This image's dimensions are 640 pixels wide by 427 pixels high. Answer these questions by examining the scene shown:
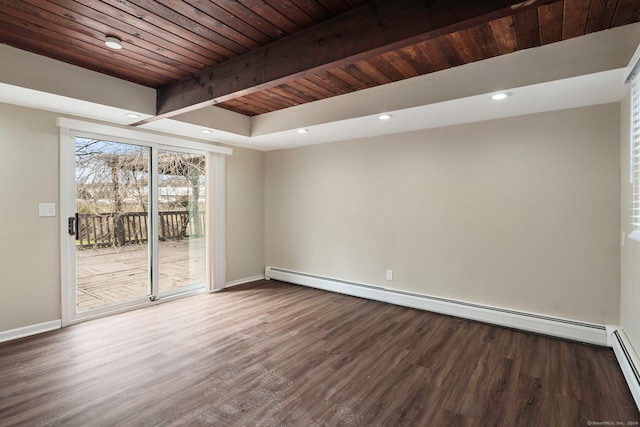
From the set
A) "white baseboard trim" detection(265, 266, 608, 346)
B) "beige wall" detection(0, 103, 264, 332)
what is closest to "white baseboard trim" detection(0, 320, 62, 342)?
"beige wall" detection(0, 103, 264, 332)

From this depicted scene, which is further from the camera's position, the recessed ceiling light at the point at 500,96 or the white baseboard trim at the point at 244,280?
the white baseboard trim at the point at 244,280

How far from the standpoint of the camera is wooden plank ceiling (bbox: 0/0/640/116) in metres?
1.88

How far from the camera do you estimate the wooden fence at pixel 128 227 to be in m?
3.61

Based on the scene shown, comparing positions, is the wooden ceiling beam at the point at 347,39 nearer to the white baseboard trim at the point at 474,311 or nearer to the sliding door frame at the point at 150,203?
the sliding door frame at the point at 150,203

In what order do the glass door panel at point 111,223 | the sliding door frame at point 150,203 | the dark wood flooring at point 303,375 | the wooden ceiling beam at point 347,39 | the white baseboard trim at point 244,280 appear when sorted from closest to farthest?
the wooden ceiling beam at point 347,39
the dark wood flooring at point 303,375
the sliding door frame at point 150,203
the glass door panel at point 111,223
the white baseboard trim at point 244,280

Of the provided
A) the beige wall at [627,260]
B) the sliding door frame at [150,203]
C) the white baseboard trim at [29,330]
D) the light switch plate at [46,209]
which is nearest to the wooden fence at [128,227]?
the sliding door frame at [150,203]

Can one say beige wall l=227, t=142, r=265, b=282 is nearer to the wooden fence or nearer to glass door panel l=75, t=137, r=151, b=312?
the wooden fence

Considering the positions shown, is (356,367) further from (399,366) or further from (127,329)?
(127,329)

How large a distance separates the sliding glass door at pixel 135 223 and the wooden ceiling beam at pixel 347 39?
1.66 m

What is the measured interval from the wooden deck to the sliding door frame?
104mm

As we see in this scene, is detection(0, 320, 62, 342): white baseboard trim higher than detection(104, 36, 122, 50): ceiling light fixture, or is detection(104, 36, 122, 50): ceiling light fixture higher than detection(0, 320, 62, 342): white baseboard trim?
detection(104, 36, 122, 50): ceiling light fixture

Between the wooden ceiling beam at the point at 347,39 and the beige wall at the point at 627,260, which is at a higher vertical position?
the wooden ceiling beam at the point at 347,39

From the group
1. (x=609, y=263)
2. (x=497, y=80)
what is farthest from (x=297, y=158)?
(x=609, y=263)

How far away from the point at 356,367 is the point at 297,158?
11.3 feet
